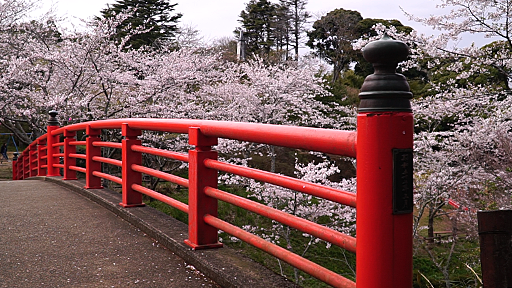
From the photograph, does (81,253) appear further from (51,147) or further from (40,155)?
(40,155)

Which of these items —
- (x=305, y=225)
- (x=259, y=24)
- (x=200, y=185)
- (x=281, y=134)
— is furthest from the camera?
(x=259, y=24)

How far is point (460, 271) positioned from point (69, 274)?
1045 cm

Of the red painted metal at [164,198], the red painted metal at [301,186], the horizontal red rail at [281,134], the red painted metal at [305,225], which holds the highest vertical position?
the horizontal red rail at [281,134]

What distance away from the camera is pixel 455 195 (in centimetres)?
1172

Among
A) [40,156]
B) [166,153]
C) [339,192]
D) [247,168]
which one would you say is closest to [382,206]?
[339,192]

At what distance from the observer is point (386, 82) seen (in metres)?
1.48

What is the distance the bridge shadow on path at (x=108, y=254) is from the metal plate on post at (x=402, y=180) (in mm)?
996

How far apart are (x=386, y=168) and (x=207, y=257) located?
1.64 metres

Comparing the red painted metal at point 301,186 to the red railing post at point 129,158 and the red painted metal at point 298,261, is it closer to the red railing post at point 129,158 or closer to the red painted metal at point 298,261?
the red painted metal at point 298,261

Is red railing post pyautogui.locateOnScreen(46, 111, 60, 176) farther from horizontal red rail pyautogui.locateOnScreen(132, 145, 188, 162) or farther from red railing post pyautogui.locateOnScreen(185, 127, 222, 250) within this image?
red railing post pyautogui.locateOnScreen(185, 127, 222, 250)

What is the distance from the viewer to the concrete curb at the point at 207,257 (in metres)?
2.39

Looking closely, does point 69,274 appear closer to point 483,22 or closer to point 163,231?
point 163,231

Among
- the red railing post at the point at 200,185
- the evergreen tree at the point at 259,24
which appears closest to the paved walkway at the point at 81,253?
the red railing post at the point at 200,185

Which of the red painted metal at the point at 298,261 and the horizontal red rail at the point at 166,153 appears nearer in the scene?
the red painted metal at the point at 298,261
